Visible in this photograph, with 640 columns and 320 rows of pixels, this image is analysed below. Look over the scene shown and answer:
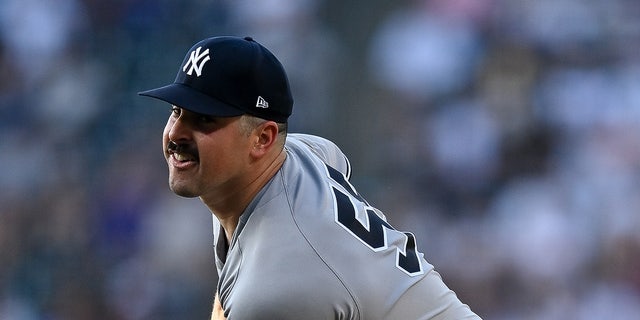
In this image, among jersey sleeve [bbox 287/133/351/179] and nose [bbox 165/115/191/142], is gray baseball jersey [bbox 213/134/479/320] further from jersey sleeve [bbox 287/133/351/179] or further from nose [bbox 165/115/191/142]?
jersey sleeve [bbox 287/133/351/179]

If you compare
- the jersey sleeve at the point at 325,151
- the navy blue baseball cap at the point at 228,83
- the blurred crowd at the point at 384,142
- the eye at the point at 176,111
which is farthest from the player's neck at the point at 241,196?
the blurred crowd at the point at 384,142

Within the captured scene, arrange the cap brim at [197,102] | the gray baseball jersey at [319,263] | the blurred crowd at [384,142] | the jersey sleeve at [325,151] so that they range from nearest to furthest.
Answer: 1. the gray baseball jersey at [319,263]
2. the cap brim at [197,102]
3. the jersey sleeve at [325,151]
4. the blurred crowd at [384,142]

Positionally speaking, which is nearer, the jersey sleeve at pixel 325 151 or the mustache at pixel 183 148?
the mustache at pixel 183 148

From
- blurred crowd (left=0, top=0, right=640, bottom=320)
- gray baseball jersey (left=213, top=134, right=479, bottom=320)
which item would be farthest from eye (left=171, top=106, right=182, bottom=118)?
blurred crowd (left=0, top=0, right=640, bottom=320)

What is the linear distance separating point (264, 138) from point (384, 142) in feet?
11.8

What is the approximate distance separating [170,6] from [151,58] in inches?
16.4

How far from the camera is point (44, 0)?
727cm

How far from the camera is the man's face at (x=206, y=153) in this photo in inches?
108

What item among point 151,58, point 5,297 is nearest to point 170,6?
point 151,58

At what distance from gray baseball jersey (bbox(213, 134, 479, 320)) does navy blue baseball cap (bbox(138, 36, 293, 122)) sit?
222mm

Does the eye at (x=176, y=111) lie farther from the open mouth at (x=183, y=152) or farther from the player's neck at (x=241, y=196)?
the player's neck at (x=241, y=196)

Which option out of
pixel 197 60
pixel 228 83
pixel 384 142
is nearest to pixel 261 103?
pixel 228 83

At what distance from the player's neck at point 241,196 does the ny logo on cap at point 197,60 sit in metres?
0.33

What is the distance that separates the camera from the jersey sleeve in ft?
11.0
